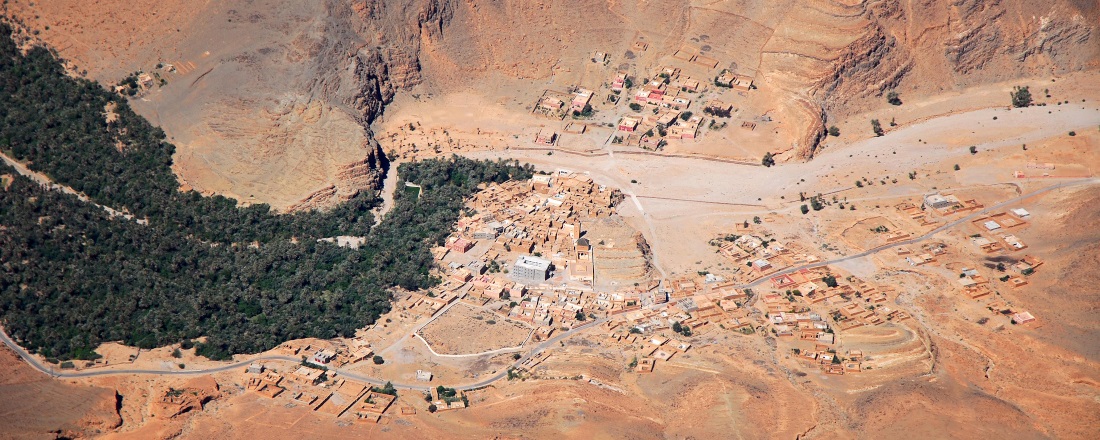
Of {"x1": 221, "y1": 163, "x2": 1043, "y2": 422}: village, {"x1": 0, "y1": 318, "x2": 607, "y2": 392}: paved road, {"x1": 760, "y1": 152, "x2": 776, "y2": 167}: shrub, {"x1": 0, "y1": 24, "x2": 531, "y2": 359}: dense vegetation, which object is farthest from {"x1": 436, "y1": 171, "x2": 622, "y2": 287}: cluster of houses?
{"x1": 760, "y1": 152, "x2": 776, "y2": 167}: shrub

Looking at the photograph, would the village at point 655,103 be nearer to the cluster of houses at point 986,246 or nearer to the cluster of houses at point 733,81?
the cluster of houses at point 733,81

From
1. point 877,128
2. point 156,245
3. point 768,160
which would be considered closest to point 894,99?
point 877,128

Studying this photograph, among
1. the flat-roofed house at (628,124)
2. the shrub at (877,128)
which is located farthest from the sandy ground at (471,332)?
the shrub at (877,128)

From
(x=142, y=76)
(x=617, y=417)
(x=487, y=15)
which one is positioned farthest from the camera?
(x=487, y=15)

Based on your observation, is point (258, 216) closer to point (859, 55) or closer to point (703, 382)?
point (703, 382)

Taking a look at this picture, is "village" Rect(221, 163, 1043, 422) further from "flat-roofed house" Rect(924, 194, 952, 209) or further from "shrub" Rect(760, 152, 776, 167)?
"shrub" Rect(760, 152, 776, 167)

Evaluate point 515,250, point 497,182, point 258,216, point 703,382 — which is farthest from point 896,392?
point 258,216
